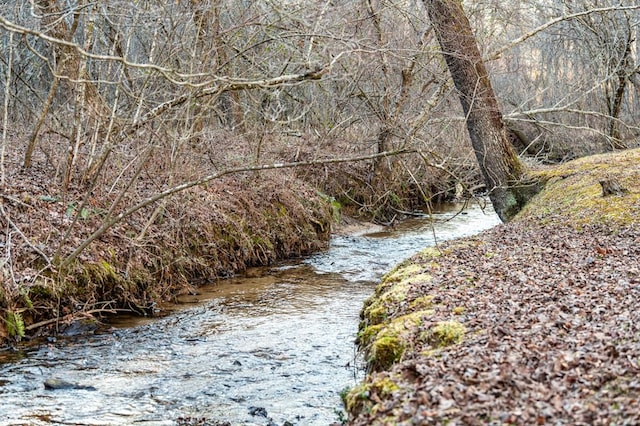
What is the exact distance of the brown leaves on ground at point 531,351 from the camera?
144 inches

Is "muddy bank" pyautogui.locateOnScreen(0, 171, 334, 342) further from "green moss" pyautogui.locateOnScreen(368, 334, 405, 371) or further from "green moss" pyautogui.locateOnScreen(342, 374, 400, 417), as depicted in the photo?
"green moss" pyautogui.locateOnScreen(342, 374, 400, 417)

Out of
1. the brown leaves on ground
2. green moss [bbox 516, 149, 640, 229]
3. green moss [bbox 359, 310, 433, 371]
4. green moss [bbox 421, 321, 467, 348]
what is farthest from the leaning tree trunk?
green moss [bbox 421, 321, 467, 348]

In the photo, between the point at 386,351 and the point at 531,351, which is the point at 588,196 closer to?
the point at 386,351

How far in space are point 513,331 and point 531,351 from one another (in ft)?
1.62

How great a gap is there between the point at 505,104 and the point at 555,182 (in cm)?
1102

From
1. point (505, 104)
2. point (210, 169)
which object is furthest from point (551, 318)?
point (505, 104)

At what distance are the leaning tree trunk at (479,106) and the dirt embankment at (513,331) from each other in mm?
3059

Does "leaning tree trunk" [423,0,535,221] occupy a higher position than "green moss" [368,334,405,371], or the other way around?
"leaning tree trunk" [423,0,535,221]

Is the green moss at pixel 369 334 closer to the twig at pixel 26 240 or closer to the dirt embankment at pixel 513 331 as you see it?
the dirt embankment at pixel 513 331

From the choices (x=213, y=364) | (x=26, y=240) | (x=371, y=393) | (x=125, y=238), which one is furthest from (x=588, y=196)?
(x=26, y=240)

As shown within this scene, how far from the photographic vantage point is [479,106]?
1212 centimetres

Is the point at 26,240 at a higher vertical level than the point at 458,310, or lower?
higher

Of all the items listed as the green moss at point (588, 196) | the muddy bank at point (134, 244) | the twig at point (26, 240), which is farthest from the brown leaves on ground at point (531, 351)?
the twig at point (26, 240)

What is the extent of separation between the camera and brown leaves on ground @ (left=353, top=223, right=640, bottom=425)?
3.66 m
